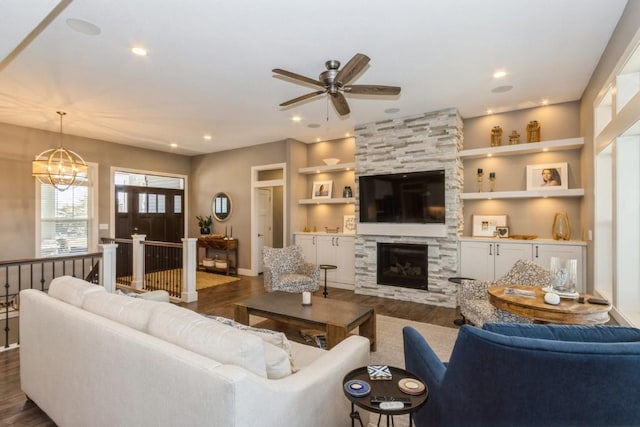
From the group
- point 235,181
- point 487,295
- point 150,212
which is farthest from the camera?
point 150,212

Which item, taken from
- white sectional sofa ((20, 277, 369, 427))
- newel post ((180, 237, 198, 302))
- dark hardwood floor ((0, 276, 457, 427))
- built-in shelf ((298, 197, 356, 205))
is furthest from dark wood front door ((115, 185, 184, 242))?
white sectional sofa ((20, 277, 369, 427))

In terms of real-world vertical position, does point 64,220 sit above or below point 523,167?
below

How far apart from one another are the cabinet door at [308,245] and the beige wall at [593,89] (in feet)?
14.1

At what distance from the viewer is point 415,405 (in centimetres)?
130

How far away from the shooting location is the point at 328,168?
254 inches

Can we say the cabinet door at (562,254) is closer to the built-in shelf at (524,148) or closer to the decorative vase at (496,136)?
the built-in shelf at (524,148)

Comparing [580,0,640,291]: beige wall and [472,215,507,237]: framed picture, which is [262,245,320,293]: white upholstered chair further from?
[580,0,640,291]: beige wall

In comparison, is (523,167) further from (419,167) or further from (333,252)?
(333,252)

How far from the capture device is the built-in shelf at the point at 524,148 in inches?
170

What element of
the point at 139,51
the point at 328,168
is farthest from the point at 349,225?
the point at 139,51

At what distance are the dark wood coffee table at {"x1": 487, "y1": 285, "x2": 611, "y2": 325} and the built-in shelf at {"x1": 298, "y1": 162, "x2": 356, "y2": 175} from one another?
12.7ft

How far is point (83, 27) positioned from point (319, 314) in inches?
133

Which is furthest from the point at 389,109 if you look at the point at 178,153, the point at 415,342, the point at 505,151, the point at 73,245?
the point at 73,245

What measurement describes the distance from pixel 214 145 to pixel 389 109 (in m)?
4.30
